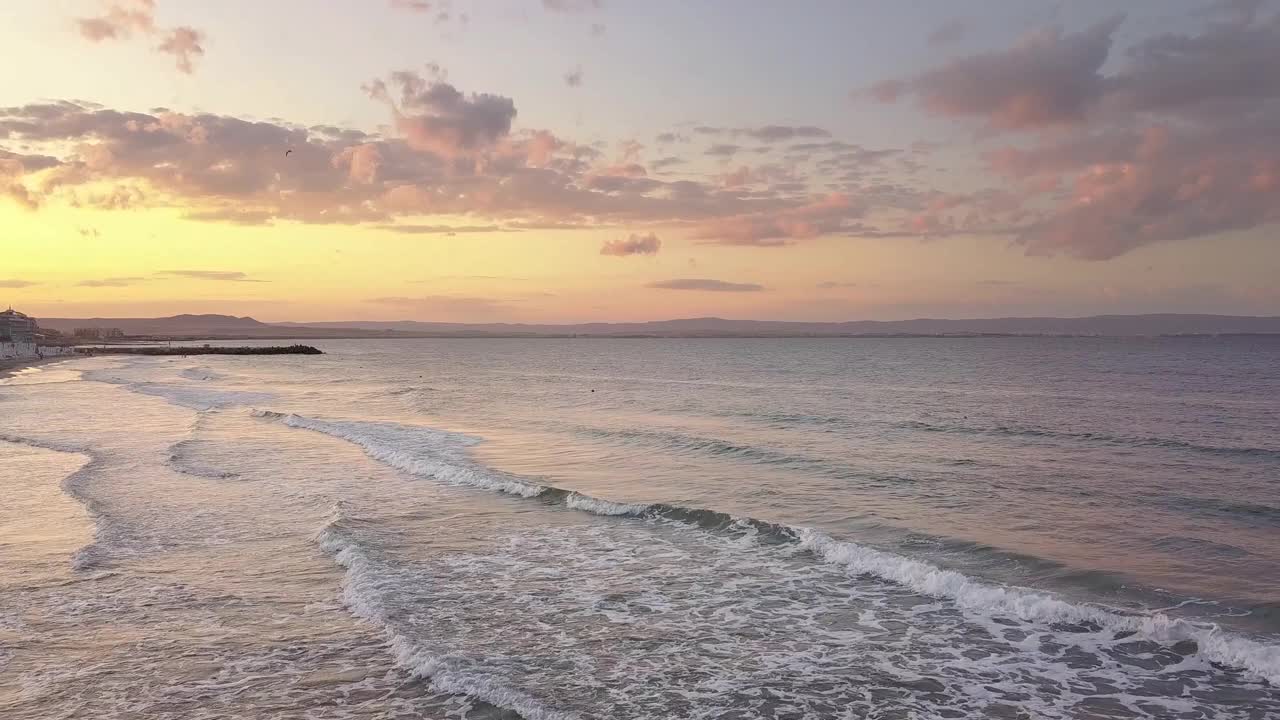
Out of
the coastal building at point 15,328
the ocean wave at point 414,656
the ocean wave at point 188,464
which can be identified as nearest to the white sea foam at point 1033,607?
the ocean wave at point 414,656

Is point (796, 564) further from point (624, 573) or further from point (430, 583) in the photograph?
point (430, 583)

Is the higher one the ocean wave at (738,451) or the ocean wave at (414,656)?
the ocean wave at (414,656)

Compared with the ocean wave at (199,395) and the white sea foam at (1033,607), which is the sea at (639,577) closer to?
the white sea foam at (1033,607)

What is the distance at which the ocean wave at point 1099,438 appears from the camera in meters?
29.7

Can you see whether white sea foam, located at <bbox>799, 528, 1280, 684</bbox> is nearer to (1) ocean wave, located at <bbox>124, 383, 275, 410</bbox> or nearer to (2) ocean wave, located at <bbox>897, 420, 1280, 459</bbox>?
(2) ocean wave, located at <bbox>897, 420, 1280, 459</bbox>

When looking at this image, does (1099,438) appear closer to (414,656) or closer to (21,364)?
(414,656)

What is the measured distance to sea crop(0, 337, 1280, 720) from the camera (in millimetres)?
9953

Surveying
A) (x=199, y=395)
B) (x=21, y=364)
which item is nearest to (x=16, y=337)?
(x=21, y=364)

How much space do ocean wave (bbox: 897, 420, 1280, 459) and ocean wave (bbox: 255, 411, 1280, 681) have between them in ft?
68.1

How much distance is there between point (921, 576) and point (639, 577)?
16.6 ft

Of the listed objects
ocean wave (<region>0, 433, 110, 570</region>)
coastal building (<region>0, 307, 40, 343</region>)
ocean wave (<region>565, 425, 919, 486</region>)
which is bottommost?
ocean wave (<region>565, 425, 919, 486</region>)

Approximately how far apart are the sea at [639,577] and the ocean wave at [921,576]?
2.6 inches

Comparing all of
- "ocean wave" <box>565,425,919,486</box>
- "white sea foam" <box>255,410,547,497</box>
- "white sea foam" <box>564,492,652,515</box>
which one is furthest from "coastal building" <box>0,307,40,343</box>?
"white sea foam" <box>564,492,652,515</box>

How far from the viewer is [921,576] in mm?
14578
